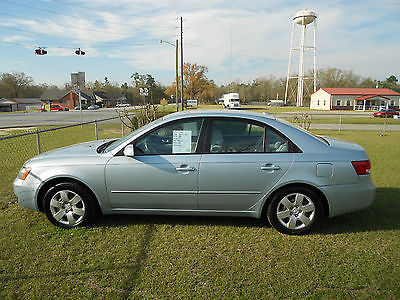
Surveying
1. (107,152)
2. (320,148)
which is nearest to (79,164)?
(107,152)

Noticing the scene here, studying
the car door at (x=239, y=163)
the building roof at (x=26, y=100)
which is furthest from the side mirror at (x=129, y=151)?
the building roof at (x=26, y=100)

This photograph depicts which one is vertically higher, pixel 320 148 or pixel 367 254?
pixel 320 148

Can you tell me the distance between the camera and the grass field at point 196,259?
2.74 meters

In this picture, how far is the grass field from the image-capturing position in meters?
2.74

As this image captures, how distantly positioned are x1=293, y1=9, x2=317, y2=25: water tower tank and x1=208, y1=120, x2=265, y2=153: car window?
60.8m

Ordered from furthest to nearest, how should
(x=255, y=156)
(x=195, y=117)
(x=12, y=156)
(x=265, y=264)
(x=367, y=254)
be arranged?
(x=12, y=156)
(x=195, y=117)
(x=255, y=156)
(x=367, y=254)
(x=265, y=264)

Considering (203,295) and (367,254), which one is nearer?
(203,295)

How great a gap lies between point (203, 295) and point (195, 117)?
2173 millimetres

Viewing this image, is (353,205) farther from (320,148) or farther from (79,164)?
(79,164)

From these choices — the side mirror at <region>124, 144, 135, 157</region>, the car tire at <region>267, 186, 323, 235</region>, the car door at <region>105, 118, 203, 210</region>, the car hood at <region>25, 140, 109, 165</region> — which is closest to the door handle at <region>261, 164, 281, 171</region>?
the car tire at <region>267, 186, 323, 235</region>

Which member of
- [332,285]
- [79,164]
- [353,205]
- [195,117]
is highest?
[195,117]

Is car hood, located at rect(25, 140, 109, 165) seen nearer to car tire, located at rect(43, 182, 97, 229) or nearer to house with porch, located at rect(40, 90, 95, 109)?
car tire, located at rect(43, 182, 97, 229)

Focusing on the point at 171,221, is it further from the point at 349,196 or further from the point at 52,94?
the point at 52,94

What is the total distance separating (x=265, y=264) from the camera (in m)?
3.15
